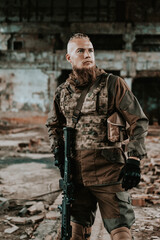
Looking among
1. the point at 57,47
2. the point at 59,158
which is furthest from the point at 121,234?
the point at 57,47

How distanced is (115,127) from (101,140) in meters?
0.16

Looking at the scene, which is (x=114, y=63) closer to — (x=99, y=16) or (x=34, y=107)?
(x=99, y=16)

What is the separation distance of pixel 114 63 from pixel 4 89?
694 cm

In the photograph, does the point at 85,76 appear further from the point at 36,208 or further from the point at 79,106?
the point at 36,208

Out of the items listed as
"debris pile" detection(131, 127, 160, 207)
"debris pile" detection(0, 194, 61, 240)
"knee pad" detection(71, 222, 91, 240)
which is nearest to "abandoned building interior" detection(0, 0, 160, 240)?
Answer: "debris pile" detection(131, 127, 160, 207)

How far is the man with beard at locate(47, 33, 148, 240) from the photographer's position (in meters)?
2.12

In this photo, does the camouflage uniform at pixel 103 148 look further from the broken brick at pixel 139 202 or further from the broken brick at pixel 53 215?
the broken brick at pixel 139 202

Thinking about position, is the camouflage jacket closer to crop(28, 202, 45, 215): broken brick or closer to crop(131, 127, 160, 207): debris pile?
crop(28, 202, 45, 215): broken brick

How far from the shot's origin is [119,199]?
6.96ft

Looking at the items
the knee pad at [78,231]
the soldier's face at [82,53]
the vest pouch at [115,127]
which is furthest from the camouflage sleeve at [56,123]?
the knee pad at [78,231]

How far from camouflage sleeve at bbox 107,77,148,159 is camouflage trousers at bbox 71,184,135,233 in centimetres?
32

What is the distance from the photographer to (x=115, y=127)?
2.20 metres

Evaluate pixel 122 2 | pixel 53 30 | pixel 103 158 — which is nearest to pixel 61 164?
pixel 103 158

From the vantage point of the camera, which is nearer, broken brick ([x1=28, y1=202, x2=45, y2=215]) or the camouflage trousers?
the camouflage trousers
